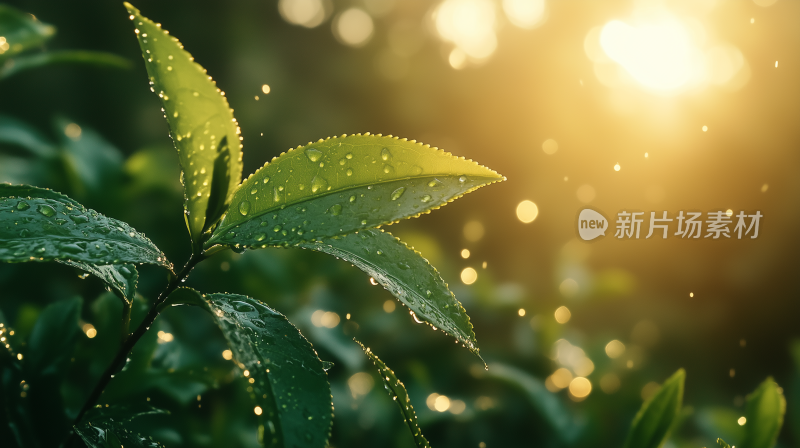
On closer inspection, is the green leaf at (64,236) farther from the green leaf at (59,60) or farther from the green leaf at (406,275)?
the green leaf at (59,60)

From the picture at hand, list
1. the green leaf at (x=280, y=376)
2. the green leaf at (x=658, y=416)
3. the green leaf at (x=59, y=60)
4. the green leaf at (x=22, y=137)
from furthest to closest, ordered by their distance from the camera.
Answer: the green leaf at (x=22, y=137) → the green leaf at (x=59, y=60) → the green leaf at (x=658, y=416) → the green leaf at (x=280, y=376)

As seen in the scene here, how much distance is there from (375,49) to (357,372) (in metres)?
1.15

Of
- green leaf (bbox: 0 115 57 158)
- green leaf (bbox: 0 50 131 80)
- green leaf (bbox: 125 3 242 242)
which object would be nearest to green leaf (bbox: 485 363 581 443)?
green leaf (bbox: 125 3 242 242)

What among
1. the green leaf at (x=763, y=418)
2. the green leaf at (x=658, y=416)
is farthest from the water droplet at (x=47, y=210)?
the green leaf at (x=763, y=418)

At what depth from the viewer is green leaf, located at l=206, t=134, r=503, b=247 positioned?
302mm

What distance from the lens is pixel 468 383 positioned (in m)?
0.83

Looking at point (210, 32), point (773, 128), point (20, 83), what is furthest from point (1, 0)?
point (773, 128)

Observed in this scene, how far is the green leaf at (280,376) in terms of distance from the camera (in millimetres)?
238

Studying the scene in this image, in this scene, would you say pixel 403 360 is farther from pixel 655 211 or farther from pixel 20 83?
pixel 20 83

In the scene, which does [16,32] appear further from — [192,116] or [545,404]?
[545,404]

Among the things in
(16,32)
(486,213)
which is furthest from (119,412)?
(486,213)

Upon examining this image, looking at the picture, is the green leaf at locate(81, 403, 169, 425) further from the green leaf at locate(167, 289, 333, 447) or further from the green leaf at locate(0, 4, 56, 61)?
the green leaf at locate(0, 4, 56, 61)

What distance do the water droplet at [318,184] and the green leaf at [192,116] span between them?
0.18 feet

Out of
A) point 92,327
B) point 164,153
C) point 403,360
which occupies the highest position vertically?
point 164,153
